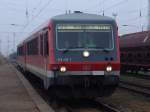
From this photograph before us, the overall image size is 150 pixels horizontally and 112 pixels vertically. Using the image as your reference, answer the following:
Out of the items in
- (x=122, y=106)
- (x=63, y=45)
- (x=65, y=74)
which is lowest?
(x=122, y=106)

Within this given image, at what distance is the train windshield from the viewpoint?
14781 mm

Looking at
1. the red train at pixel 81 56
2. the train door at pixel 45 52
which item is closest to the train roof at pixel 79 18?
the red train at pixel 81 56

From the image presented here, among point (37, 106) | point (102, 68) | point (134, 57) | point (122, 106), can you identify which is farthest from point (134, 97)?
point (134, 57)

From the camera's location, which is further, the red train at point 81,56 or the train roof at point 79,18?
the train roof at point 79,18

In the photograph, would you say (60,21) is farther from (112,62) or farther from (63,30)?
(112,62)

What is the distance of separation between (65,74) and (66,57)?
→ 1.84ft

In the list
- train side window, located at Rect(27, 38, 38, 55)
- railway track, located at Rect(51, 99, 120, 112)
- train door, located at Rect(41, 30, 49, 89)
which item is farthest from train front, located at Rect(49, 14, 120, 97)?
train side window, located at Rect(27, 38, 38, 55)

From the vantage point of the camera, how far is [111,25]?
49.7 feet

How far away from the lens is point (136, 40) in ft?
108

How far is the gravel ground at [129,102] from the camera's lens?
14.7m

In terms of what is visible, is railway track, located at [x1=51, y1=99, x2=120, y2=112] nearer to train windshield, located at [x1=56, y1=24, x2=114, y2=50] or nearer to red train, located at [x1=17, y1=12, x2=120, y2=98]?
red train, located at [x1=17, y1=12, x2=120, y2=98]

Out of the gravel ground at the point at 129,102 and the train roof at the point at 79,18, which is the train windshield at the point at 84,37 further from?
the gravel ground at the point at 129,102

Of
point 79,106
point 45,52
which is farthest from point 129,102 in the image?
point 45,52

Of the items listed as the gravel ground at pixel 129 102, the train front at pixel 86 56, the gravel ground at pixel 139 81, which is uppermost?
the train front at pixel 86 56
